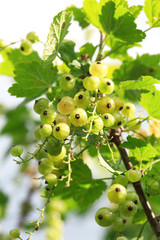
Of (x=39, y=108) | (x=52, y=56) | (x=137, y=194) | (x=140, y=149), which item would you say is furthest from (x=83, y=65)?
(x=137, y=194)

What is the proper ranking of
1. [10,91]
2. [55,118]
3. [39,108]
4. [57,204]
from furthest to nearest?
1. [57,204]
2. [10,91]
3. [39,108]
4. [55,118]

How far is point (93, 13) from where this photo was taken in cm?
188

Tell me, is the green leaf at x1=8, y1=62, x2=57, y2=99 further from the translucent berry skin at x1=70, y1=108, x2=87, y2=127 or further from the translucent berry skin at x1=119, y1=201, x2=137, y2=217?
the translucent berry skin at x1=119, y1=201, x2=137, y2=217

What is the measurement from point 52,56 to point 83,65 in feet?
0.87

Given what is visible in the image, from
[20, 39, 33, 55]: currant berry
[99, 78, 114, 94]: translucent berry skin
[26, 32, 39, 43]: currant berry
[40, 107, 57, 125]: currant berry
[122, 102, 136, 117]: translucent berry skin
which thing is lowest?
[122, 102, 136, 117]: translucent berry skin

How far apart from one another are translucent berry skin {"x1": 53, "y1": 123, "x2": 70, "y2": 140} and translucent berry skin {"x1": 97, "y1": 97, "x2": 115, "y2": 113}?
0.23 meters

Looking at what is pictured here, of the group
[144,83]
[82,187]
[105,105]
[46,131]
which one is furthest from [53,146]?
[82,187]

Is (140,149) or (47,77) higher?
(47,77)

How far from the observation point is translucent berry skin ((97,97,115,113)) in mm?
1508

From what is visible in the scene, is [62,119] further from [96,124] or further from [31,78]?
[31,78]

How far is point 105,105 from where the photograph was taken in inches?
59.5

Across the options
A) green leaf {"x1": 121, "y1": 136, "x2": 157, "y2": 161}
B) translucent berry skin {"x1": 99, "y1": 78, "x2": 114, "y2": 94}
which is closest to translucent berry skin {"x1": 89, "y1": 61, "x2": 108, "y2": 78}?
translucent berry skin {"x1": 99, "y1": 78, "x2": 114, "y2": 94}

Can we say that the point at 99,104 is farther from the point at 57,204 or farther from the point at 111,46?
the point at 57,204

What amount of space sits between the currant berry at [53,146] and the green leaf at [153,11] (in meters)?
1.04
